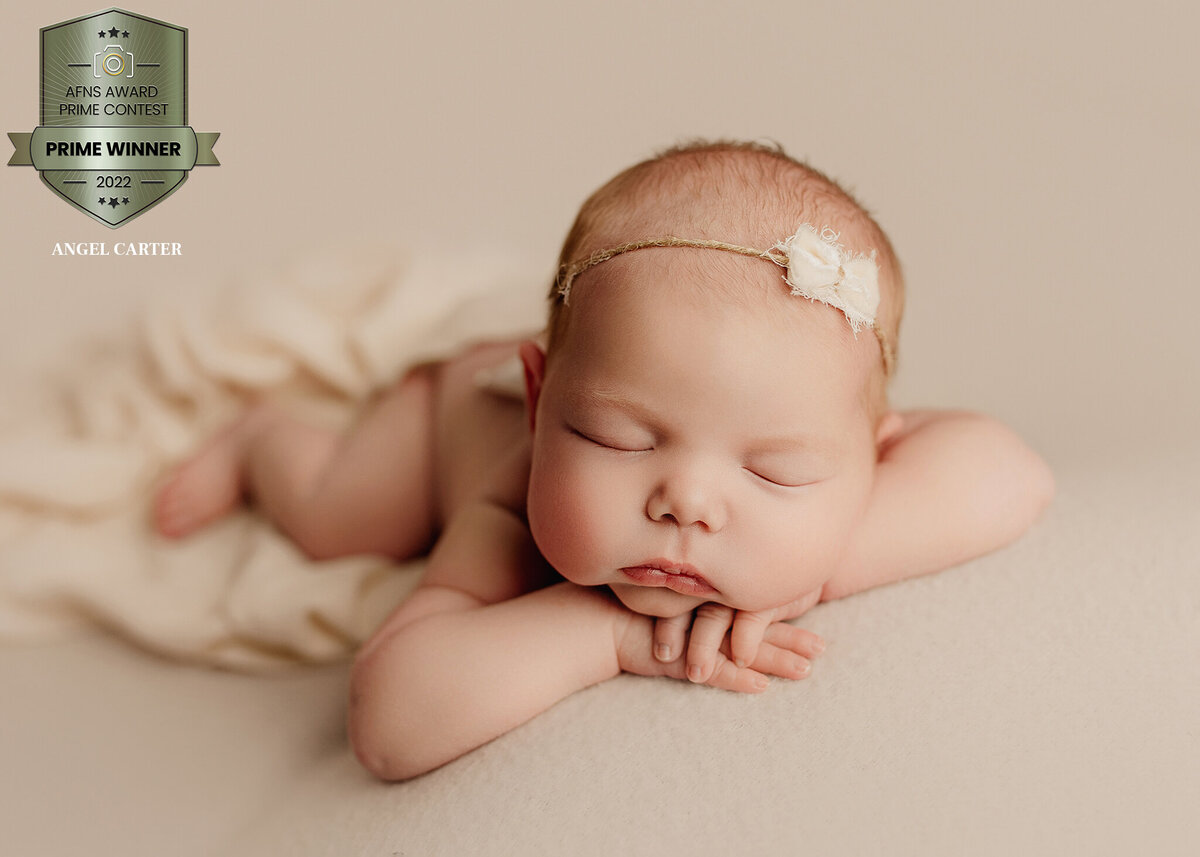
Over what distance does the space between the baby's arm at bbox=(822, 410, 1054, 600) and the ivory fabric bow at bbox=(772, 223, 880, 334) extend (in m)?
0.26

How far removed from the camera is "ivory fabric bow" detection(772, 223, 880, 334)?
1149 mm

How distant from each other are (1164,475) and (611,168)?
63.3 inches

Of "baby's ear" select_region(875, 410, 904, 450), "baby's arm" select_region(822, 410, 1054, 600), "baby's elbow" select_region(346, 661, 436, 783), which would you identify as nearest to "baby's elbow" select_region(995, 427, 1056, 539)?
"baby's arm" select_region(822, 410, 1054, 600)

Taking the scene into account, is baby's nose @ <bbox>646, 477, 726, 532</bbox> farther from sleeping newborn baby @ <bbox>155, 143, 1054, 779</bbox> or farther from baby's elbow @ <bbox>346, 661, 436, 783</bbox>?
baby's elbow @ <bbox>346, 661, 436, 783</bbox>

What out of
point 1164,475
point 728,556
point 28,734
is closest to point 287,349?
point 28,734

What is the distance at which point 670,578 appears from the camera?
3.82 feet

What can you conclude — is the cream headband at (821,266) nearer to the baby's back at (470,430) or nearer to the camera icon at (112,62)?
the baby's back at (470,430)

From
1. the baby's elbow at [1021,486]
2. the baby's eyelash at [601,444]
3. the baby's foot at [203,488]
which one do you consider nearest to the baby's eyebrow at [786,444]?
the baby's eyelash at [601,444]

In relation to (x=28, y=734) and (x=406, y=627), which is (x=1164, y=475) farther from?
(x=28, y=734)

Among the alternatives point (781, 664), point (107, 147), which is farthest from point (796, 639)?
point (107, 147)

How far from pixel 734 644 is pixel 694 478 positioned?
220mm

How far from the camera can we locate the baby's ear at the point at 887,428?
55.9 inches

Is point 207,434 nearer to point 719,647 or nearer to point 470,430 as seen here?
point 470,430

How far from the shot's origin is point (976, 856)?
1000 millimetres
